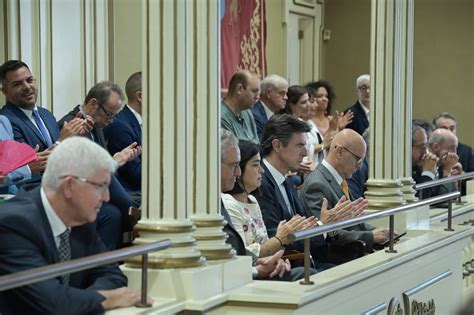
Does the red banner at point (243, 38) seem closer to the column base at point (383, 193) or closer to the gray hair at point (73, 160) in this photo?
the column base at point (383, 193)

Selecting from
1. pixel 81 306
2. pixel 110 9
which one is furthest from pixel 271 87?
pixel 81 306

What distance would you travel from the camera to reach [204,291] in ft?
12.8

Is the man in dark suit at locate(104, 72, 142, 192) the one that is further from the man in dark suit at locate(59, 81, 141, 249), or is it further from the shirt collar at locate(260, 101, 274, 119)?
the shirt collar at locate(260, 101, 274, 119)

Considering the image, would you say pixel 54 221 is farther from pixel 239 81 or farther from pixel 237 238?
pixel 239 81

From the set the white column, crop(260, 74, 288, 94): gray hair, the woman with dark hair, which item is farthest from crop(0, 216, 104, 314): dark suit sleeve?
the woman with dark hair

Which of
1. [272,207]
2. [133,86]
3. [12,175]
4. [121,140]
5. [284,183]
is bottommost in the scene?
[272,207]

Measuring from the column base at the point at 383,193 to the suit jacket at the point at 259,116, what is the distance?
1041mm

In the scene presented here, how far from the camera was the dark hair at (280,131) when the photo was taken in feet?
18.2

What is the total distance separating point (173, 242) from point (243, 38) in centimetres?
681

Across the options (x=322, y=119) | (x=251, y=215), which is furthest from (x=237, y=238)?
(x=322, y=119)

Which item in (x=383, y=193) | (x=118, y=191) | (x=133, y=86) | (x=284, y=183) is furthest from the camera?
(x=383, y=193)

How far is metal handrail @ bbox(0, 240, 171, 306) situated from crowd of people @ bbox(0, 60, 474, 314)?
0.53ft

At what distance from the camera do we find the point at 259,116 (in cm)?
764

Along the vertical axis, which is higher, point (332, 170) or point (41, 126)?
point (41, 126)
